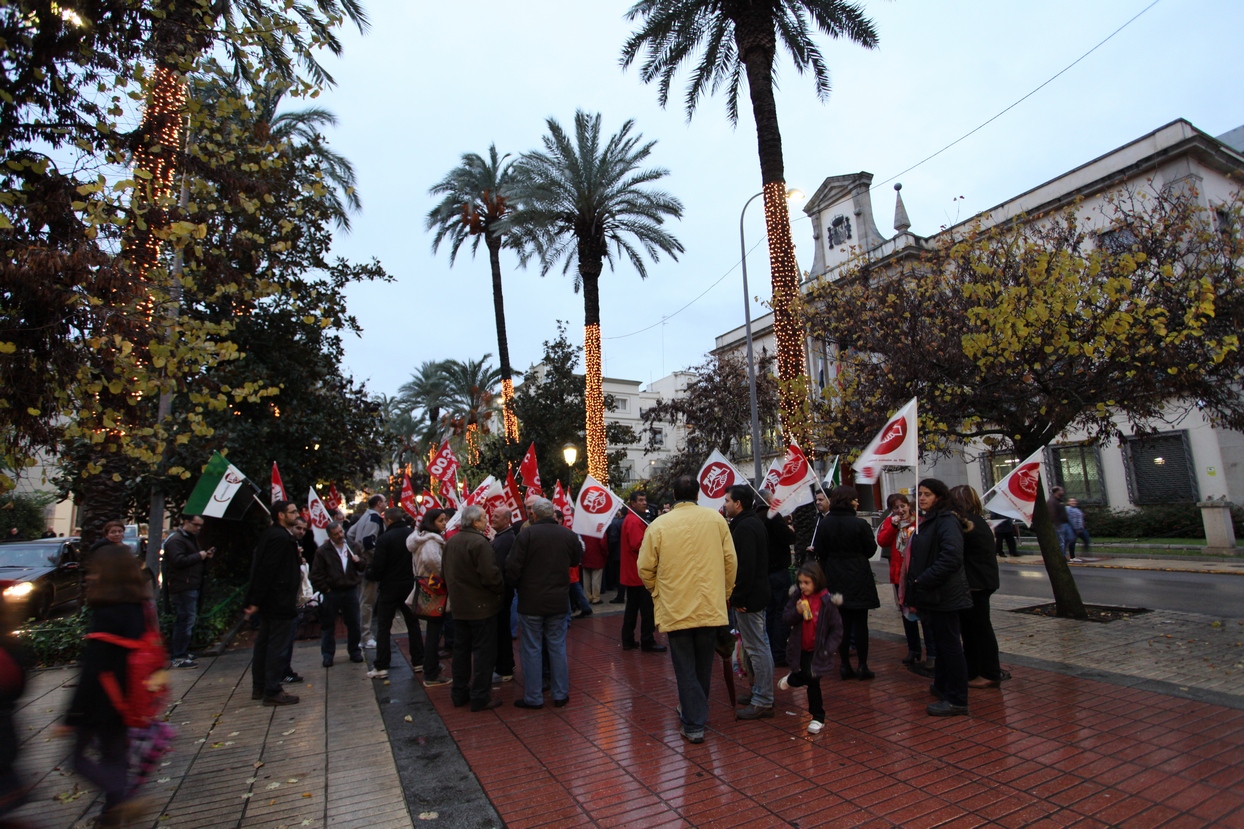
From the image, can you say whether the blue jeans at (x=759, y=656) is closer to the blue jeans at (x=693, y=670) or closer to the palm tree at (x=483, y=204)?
the blue jeans at (x=693, y=670)

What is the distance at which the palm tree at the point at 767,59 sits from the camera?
504 inches

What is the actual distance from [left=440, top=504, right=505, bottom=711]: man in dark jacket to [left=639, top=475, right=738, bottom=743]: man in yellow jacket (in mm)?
1725

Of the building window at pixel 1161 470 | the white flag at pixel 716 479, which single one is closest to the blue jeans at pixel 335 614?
the white flag at pixel 716 479

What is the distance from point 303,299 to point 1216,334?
47.3 ft

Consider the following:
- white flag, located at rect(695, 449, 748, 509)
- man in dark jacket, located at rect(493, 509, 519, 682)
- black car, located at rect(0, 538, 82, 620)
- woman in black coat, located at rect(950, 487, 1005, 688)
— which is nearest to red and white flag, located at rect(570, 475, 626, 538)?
white flag, located at rect(695, 449, 748, 509)

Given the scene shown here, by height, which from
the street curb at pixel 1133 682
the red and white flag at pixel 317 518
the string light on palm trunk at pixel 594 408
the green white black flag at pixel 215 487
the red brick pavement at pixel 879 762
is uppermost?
the string light on palm trunk at pixel 594 408

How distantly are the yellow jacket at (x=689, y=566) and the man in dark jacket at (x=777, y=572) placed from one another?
1.23 meters

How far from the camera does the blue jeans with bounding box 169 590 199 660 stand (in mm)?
8875

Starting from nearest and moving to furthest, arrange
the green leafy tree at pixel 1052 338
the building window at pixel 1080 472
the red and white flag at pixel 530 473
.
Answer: the green leafy tree at pixel 1052 338, the red and white flag at pixel 530 473, the building window at pixel 1080 472

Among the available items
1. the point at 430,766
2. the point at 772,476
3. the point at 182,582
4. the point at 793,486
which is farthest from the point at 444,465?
the point at 430,766

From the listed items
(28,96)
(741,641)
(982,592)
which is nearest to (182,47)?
(28,96)

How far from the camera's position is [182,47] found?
778 centimetres

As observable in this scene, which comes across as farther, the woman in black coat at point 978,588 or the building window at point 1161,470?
the building window at point 1161,470

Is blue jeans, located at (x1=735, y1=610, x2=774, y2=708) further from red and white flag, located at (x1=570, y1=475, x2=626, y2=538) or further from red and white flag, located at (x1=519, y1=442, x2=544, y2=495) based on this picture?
red and white flag, located at (x1=519, y1=442, x2=544, y2=495)
